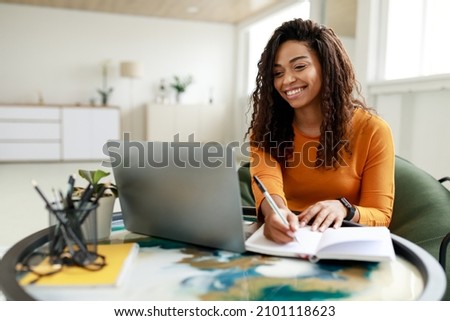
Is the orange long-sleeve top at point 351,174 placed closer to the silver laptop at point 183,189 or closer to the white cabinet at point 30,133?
the silver laptop at point 183,189

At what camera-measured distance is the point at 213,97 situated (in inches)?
308

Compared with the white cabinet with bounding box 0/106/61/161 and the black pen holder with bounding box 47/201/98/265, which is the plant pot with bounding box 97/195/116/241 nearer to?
the black pen holder with bounding box 47/201/98/265

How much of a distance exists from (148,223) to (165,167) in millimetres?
170

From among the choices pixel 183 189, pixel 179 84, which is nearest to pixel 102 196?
pixel 183 189

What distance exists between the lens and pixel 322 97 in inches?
52.1

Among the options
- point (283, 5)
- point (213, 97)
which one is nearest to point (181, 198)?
point (283, 5)

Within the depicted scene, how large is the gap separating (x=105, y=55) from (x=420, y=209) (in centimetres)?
650

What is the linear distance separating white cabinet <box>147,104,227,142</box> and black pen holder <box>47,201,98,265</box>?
245 inches

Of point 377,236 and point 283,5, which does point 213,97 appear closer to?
point 283,5

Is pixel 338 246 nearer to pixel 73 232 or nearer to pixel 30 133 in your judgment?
pixel 73 232

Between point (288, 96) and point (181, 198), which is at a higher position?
point (288, 96)

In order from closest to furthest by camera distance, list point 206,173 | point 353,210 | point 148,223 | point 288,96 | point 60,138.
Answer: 1. point 206,173
2. point 148,223
3. point 353,210
4. point 288,96
5. point 60,138

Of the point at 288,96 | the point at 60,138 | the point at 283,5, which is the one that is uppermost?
the point at 283,5

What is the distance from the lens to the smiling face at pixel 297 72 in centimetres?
123
